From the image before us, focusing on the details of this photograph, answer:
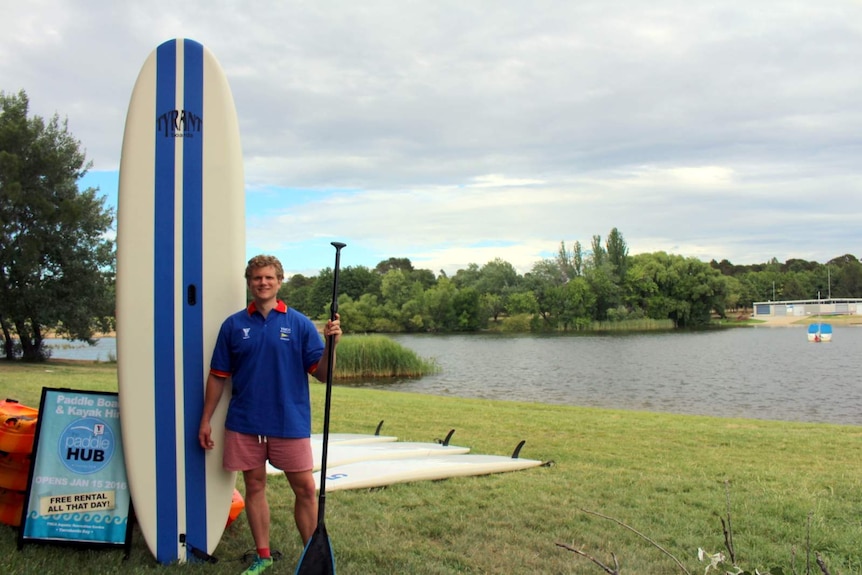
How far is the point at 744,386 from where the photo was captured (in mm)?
18859

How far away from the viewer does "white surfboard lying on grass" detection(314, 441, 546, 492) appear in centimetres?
468

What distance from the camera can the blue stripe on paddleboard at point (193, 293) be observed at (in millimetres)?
3275

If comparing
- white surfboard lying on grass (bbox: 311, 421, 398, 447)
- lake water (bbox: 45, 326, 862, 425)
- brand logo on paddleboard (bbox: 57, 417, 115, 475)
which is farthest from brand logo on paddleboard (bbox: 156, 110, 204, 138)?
lake water (bbox: 45, 326, 862, 425)

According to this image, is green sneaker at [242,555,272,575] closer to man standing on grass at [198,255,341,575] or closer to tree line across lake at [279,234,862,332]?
man standing on grass at [198,255,341,575]

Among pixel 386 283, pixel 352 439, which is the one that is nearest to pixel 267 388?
pixel 352 439

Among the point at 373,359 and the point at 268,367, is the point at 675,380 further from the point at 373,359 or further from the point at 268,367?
the point at 268,367

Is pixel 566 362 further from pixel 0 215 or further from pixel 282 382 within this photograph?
pixel 282 382

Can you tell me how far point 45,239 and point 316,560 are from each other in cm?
2173

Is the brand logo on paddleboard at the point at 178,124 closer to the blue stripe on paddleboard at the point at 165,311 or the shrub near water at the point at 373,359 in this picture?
the blue stripe on paddleboard at the point at 165,311

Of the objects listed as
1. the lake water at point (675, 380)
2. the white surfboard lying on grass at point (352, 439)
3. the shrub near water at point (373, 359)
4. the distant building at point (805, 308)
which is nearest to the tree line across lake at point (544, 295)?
the distant building at point (805, 308)

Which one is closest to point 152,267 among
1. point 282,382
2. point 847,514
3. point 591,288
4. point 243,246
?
point 243,246

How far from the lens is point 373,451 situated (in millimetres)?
5750

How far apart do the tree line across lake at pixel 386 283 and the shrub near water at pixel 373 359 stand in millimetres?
8186

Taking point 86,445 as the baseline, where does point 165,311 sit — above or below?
above
